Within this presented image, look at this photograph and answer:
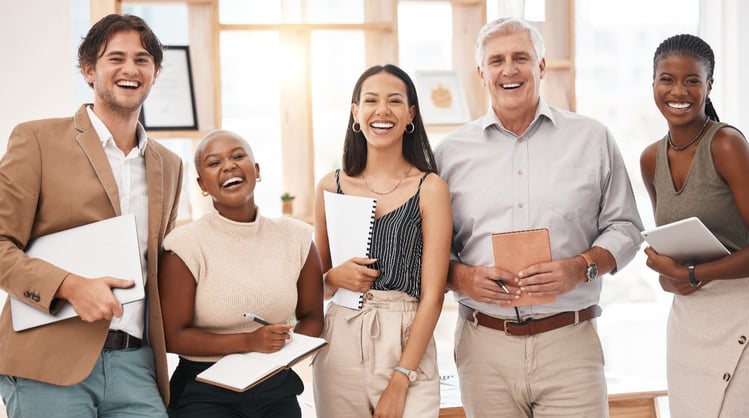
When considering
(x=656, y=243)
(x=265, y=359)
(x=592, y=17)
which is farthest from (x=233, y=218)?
(x=592, y=17)

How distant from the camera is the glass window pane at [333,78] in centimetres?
441

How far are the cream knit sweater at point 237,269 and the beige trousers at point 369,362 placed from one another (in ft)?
0.55

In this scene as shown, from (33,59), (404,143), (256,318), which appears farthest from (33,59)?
(256,318)

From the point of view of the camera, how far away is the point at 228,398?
6.29ft

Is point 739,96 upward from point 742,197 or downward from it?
upward

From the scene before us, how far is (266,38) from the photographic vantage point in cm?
437

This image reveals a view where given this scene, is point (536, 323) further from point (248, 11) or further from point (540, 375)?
point (248, 11)

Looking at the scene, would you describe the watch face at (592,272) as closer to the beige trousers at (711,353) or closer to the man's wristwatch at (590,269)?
the man's wristwatch at (590,269)

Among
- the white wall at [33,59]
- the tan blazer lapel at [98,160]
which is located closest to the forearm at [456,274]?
the tan blazer lapel at [98,160]

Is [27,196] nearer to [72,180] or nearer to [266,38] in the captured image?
[72,180]

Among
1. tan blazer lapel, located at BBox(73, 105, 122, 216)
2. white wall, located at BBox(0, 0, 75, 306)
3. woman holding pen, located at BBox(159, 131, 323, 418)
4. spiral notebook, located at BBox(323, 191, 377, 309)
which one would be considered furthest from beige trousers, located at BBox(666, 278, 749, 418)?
white wall, located at BBox(0, 0, 75, 306)

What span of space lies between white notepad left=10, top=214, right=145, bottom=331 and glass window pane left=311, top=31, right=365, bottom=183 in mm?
2677

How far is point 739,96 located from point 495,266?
10.3ft

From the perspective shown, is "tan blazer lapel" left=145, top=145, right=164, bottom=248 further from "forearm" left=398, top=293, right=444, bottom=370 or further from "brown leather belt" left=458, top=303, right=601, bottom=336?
"brown leather belt" left=458, top=303, right=601, bottom=336
